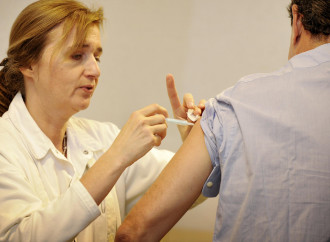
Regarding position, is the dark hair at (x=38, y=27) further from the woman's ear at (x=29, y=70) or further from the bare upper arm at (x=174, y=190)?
the bare upper arm at (x=174, y=190)

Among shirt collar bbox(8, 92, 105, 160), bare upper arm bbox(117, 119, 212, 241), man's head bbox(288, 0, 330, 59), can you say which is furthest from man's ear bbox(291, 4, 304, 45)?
shirt collar bbox(8, 92, 105, 160)

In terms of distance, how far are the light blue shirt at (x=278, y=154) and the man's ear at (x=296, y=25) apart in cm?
10

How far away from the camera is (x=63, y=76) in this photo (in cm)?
123

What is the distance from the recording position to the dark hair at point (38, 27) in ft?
3.98

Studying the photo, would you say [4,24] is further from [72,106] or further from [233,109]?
[233,109]

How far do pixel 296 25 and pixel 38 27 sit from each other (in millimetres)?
825

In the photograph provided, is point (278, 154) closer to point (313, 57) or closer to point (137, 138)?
point (313, 57)

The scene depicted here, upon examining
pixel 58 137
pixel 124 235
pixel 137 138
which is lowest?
pixel 124 235

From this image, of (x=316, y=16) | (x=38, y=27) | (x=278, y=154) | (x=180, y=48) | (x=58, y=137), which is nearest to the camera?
(x=278, y=154)

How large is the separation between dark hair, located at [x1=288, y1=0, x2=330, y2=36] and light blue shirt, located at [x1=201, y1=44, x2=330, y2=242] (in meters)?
0.06

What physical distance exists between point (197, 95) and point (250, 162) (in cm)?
116

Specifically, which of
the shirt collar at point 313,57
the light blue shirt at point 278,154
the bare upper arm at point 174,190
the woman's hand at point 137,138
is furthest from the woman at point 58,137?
the shirt collar at point 313,57

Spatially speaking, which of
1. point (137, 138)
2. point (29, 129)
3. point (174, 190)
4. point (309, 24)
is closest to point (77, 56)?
point (29, 129)

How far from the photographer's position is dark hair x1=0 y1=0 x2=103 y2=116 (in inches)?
47.7
